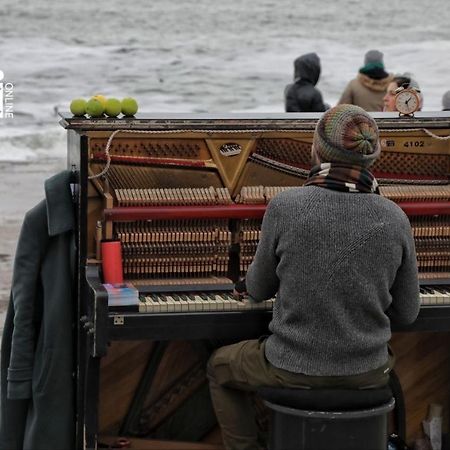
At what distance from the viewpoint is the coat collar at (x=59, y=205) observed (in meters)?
4.74

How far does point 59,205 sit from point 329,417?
1.44 m

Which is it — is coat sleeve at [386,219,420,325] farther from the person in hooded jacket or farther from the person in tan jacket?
the person in tan jacket

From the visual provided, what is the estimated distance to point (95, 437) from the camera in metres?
4.70

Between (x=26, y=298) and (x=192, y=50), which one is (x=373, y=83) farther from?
(x=192, y=50)

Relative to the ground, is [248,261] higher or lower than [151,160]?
lower

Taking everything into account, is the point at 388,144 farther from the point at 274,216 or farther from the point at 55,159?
the point at 55,159

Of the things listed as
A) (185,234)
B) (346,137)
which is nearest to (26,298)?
(185,234)

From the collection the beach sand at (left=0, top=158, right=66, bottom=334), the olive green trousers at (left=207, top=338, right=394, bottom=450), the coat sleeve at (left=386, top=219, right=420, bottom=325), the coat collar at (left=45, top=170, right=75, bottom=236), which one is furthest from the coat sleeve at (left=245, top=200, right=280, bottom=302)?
the beach sand at (left=0, top=158, right=66, bottom=334)

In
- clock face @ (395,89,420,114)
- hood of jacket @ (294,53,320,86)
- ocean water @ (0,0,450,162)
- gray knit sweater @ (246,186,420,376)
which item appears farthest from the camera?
ocean water @ (0,0,450,162)

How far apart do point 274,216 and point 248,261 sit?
945 millimetres

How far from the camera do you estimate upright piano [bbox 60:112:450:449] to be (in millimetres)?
4504

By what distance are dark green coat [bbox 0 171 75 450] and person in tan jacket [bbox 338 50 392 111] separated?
17.8 ft

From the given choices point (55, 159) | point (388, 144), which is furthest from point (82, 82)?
point (388, 144)

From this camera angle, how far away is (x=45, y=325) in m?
4.84
